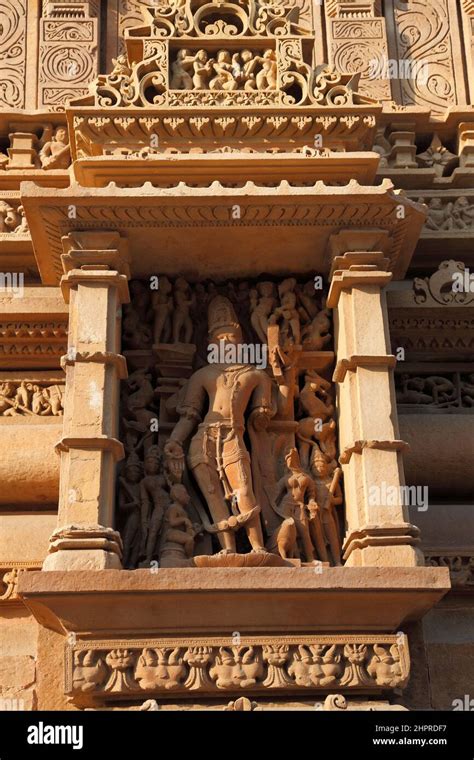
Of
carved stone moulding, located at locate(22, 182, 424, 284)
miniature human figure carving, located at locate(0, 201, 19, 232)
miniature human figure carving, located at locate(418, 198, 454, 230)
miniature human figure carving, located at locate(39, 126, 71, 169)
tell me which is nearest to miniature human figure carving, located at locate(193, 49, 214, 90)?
miniature human figure carving, located at locate(39, 126, 71, 169)

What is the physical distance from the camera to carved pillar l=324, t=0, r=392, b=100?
1089 centimetres

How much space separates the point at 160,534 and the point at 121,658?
1.06 metres

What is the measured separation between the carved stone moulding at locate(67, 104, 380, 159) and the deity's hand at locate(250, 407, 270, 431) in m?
2.23

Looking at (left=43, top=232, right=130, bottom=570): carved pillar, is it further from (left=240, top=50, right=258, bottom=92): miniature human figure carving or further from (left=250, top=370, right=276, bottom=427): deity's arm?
(left=240, top=50, right=258, bottom=92): miniature human figure carving

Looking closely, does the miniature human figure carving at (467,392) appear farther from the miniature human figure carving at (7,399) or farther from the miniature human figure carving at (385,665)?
the miniature human figure carving at (7,399)

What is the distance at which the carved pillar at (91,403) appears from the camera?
7754 mm

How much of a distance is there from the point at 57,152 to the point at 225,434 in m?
3.23

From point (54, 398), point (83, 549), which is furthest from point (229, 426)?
point (54, 398)

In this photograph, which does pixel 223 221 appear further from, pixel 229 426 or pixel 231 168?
pixel 229 426

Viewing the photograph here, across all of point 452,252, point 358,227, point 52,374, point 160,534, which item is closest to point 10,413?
point 52,374

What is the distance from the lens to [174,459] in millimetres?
8555

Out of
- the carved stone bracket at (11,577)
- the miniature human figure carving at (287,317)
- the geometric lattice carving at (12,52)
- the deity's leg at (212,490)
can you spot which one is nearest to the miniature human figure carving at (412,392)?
the miniature human figure carving at (287,317)
